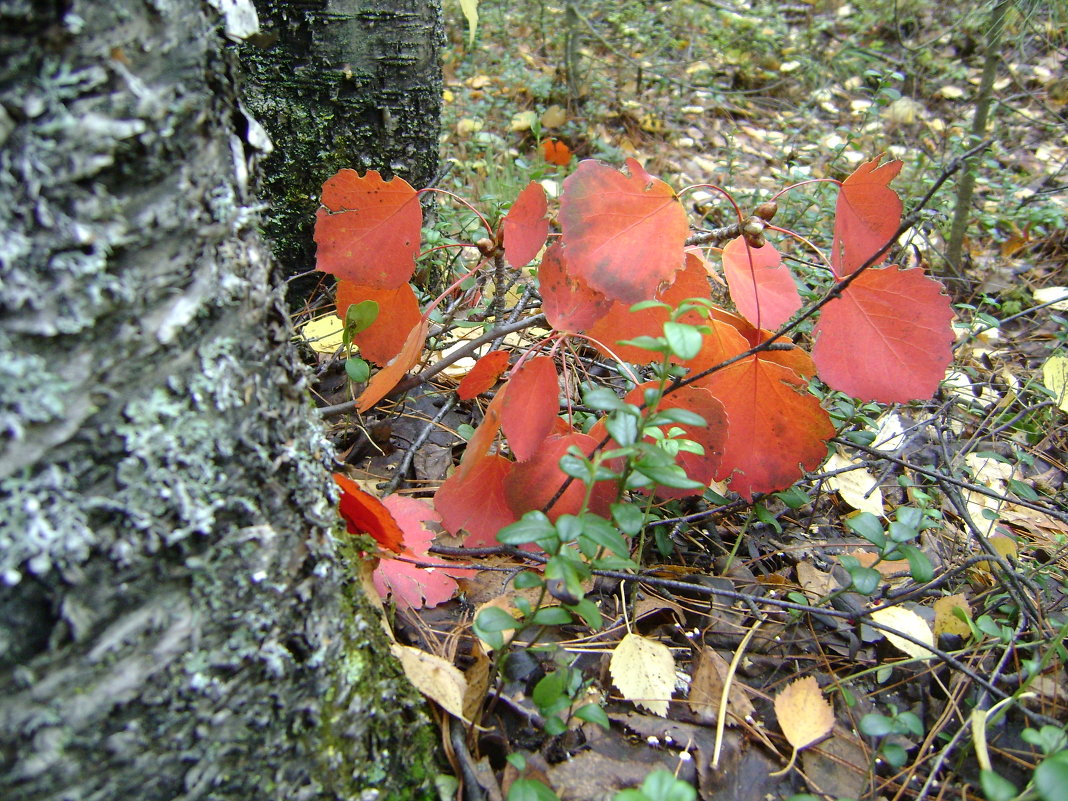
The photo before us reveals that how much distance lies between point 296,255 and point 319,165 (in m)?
0.21

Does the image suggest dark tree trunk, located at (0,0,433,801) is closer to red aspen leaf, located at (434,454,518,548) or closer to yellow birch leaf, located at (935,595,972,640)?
red aspen leaf, located at (434,454,518,548)

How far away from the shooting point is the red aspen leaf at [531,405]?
0.90m

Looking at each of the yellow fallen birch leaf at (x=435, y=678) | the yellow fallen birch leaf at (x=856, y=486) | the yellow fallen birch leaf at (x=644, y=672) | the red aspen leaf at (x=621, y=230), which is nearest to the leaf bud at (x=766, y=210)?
the red aspen leaf at (x=621, y=230)

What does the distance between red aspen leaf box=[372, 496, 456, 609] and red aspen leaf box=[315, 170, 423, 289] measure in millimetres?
392

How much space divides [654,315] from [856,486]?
659mm

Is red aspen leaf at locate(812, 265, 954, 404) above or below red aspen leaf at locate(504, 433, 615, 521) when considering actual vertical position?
above

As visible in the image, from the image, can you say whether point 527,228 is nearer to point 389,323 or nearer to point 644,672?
point 389,323

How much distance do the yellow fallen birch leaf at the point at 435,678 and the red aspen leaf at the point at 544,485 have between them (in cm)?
22

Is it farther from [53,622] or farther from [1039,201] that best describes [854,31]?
[53,622]

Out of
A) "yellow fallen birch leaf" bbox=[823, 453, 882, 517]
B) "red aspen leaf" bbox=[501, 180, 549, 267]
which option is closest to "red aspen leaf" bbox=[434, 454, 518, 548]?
"red aspen leaf" bbox=[501, 180, 549, 267]

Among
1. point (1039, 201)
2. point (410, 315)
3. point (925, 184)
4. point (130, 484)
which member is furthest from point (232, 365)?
point (1039, 201)

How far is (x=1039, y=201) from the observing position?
2617 mm

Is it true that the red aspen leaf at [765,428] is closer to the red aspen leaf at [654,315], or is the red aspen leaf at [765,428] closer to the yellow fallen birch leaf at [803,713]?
the red aspen leaf at [654,315]

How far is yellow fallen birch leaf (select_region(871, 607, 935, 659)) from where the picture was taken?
3.26ft
